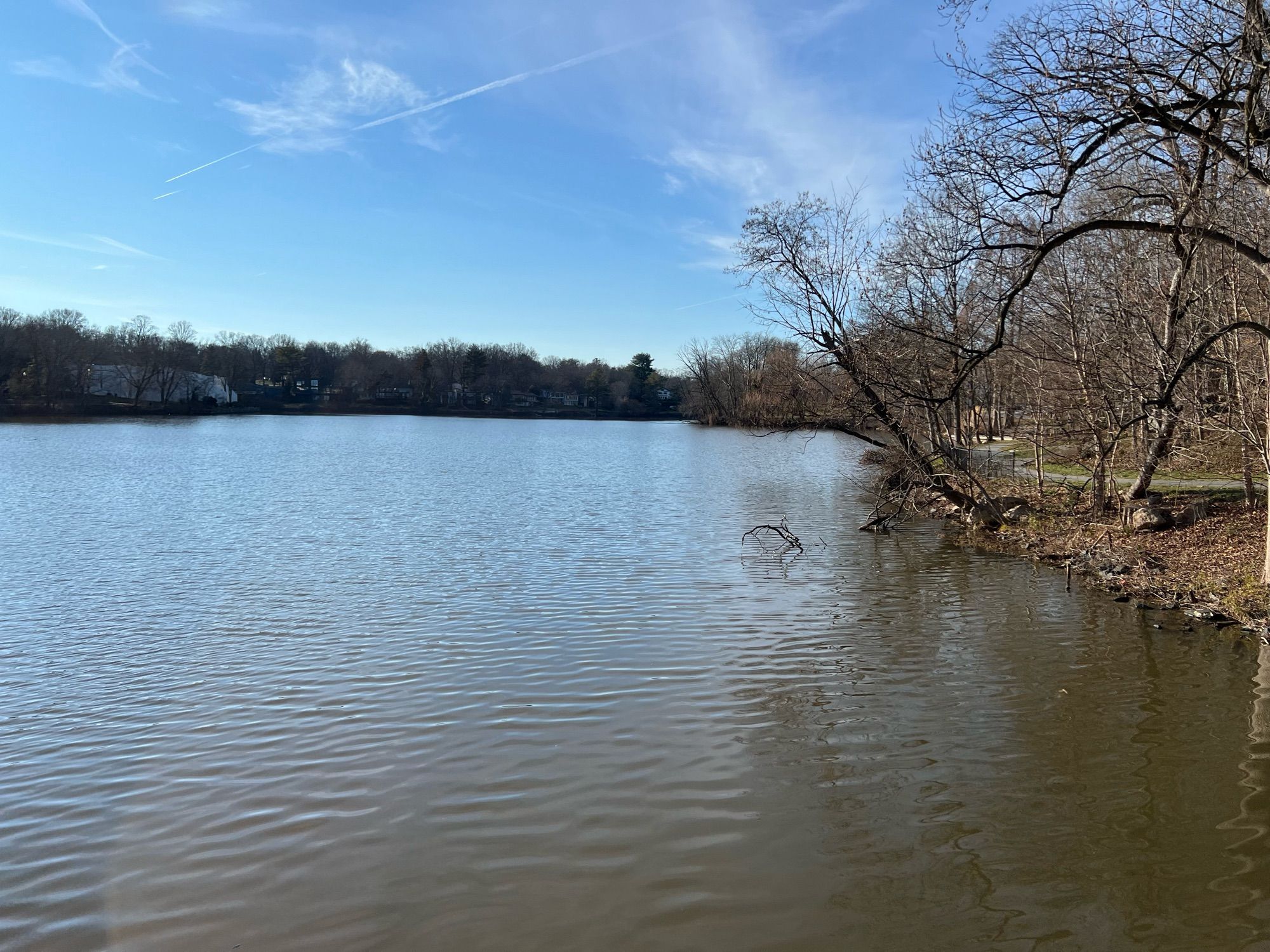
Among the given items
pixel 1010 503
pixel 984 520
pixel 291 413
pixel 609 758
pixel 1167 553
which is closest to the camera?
pixel 609 758

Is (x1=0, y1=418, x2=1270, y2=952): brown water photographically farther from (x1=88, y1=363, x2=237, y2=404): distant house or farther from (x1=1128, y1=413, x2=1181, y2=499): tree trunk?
(x1=88, y1=363, x2=237, y2=404): distant house

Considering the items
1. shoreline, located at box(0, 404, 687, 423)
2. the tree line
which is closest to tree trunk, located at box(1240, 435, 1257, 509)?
the tree line

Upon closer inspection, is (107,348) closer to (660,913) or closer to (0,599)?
(0,599)

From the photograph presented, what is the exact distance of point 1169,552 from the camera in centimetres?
1367

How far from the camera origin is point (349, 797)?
230 inches

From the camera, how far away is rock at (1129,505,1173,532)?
49.5 feet

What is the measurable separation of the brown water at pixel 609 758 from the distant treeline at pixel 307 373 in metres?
87.0

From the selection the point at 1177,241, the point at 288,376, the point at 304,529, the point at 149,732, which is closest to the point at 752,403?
the point at 304,529

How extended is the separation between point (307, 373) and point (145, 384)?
124ft

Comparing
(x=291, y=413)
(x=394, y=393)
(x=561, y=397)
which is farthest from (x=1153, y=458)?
(x=561, y=397)

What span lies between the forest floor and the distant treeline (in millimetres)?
91176

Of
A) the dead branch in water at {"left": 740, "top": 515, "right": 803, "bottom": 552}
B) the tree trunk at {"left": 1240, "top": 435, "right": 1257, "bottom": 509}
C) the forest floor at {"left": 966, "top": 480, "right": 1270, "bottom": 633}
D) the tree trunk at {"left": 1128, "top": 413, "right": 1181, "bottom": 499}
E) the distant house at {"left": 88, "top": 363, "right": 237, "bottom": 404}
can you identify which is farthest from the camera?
the distant house at {"left": 88, "top": 363, "right": 237, "bottom": 404}

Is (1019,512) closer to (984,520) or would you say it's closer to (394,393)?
(984,520)

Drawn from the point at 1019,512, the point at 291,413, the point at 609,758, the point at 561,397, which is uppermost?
the point at 561,397
